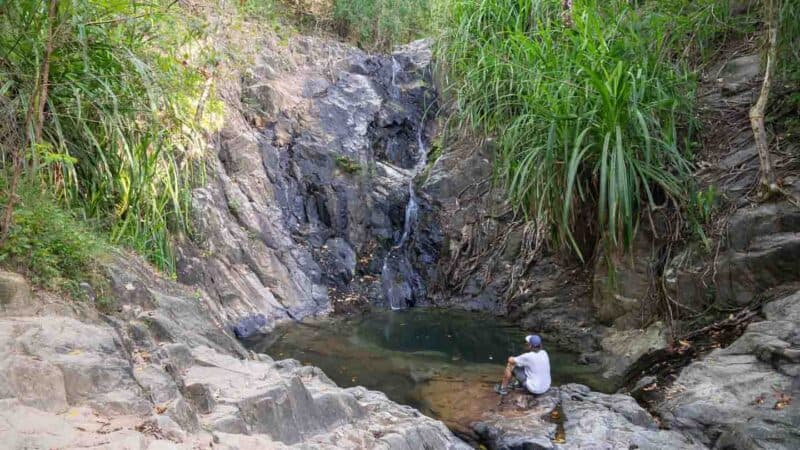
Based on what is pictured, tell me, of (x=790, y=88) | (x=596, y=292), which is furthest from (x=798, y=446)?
(x=790, y=88)

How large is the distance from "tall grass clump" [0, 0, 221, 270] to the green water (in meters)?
1.79

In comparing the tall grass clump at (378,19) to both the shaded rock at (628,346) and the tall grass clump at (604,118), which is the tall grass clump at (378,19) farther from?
the shaded rock at (628,346)

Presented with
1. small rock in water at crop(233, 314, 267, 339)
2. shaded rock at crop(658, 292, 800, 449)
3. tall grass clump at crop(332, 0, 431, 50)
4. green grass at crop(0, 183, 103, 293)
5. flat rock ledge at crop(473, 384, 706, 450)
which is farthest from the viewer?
tall grass clump at crop(332, 0, 431, 50)

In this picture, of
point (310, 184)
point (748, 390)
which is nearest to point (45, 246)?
point (748, 390)

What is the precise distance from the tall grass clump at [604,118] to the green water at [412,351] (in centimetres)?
133

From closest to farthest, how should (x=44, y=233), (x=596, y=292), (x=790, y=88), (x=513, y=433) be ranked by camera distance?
(x=44, y=233), (x=513, y=433), (x=790, y=88), (x=596, y=292)

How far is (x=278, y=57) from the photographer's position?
10.1 meters

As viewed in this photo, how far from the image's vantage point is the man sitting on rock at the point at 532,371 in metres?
4.87

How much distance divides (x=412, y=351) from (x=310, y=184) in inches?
141

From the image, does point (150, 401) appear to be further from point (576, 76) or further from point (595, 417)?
point (576, 76)

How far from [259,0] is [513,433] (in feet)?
27.4

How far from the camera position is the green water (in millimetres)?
5410

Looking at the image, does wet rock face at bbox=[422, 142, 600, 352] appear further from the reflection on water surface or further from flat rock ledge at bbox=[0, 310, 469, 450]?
flat rock ledge at bbox=[0, 310, 469, 450]

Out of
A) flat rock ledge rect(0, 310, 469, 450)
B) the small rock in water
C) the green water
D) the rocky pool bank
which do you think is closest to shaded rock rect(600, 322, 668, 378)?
the rocky pool bank
